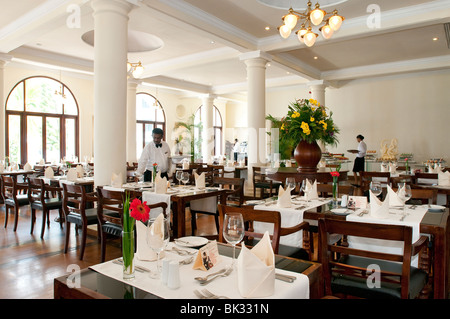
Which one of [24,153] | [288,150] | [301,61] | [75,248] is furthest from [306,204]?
[24,153]

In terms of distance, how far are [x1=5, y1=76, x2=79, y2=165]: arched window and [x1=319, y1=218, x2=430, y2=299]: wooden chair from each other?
418 inches

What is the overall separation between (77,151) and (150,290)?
41.9 feet

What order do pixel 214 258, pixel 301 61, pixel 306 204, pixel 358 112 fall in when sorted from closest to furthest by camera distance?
pixel 214 258
pixel 306 204
pixel 301 61
pixel 358 112

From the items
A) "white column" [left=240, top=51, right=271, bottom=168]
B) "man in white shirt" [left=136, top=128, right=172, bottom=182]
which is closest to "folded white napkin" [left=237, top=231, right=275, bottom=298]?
"man in white shirt" [left=136, top=128, right=172, bottom=182]

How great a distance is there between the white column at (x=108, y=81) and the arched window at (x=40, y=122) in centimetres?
621

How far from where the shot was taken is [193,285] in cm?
145

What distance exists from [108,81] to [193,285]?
15.3 ft

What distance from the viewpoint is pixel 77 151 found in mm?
13031

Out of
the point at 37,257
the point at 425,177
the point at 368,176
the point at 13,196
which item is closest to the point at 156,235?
the point at 37,257

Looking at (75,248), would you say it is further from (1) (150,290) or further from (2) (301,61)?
(2) (301,61)

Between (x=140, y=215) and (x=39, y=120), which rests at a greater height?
(x=39, y=120)

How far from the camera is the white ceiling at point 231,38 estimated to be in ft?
21.9

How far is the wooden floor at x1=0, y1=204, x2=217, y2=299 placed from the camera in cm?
331
